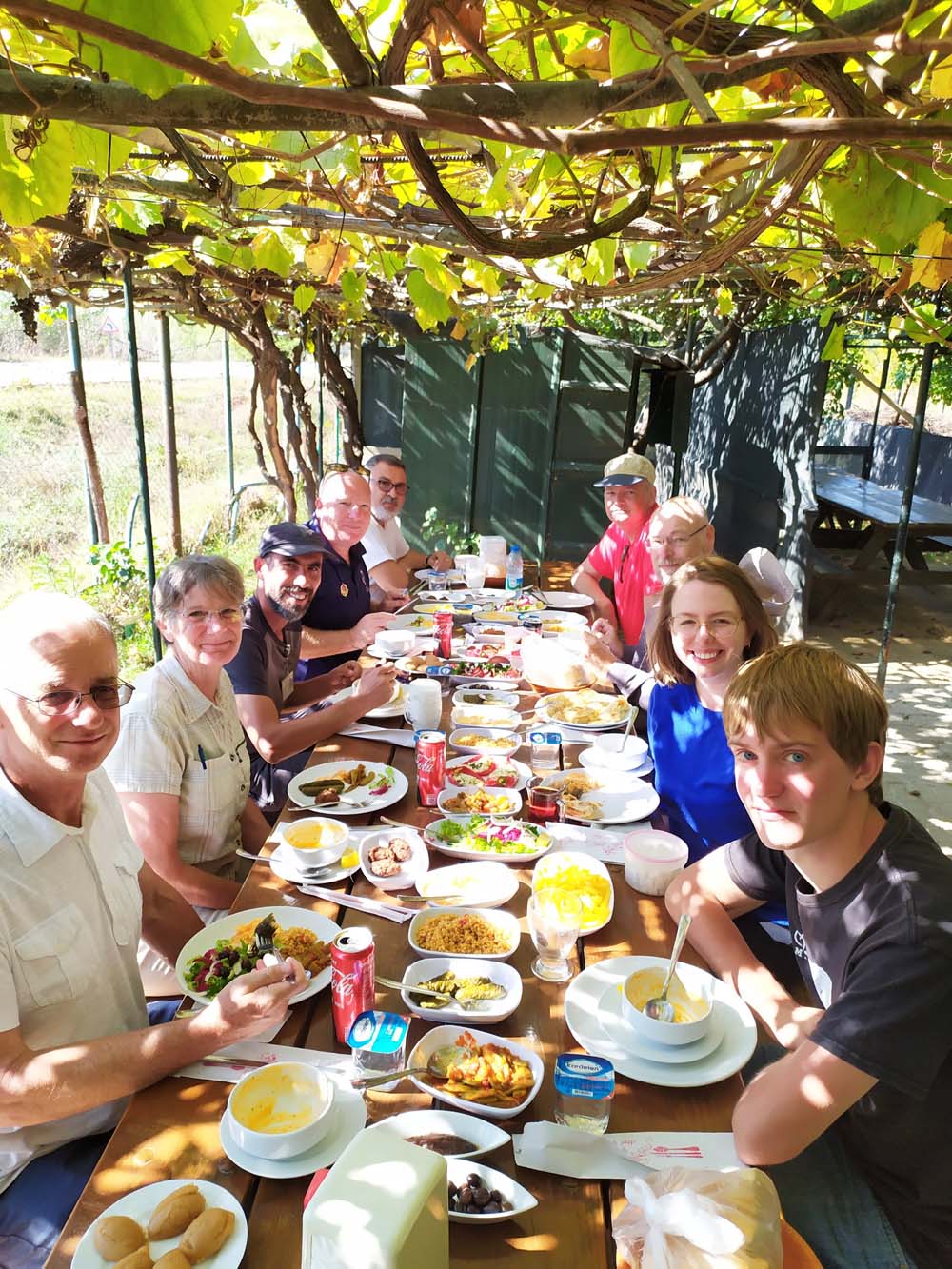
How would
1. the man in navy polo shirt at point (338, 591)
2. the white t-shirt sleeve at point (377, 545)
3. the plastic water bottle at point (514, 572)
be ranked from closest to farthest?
the man in navy polo shirt at point (338, 591)
the plastic water bottle at point (514, 572)
the white t-shirt sleeve at point (377, 545)

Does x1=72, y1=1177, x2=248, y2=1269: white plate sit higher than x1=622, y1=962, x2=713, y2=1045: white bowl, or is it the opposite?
x1=622, y1=962, x2=713, y2=1045: white bowl

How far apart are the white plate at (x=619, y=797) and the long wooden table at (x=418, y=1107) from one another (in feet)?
1.51

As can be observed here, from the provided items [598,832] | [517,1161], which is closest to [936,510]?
[598,832]

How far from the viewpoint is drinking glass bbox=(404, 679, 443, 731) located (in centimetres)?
287

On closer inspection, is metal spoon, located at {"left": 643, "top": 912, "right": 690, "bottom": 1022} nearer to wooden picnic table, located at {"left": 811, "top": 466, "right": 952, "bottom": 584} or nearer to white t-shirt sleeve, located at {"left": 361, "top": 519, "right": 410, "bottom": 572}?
white t-shirt sleeve, located at {"left": 361, "top": 519, "right": 410, "bottom": 572}

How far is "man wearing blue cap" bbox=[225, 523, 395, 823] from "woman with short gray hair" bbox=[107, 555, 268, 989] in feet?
0.72

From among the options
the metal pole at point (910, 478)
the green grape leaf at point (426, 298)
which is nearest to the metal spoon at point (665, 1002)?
the green grape leaf at point (426, 298)

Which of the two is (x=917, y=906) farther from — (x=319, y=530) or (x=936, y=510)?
(x=936, y=510)

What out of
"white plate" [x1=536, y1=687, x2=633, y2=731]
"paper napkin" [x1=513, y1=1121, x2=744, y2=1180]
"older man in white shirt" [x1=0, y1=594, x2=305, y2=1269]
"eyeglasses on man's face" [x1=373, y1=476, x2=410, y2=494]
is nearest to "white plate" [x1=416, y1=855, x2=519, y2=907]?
"older man in white shirt" [x1=0, y1=594, x2=305, y2=1269]

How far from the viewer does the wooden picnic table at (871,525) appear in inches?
302

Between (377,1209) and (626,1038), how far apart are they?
2.45 feet

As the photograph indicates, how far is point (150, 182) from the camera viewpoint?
2.41 meters

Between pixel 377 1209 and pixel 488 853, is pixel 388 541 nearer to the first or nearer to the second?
pixel 488 853

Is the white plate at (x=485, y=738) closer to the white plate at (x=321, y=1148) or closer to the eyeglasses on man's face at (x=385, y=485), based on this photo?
the white plate at (x=321, y=1148)
